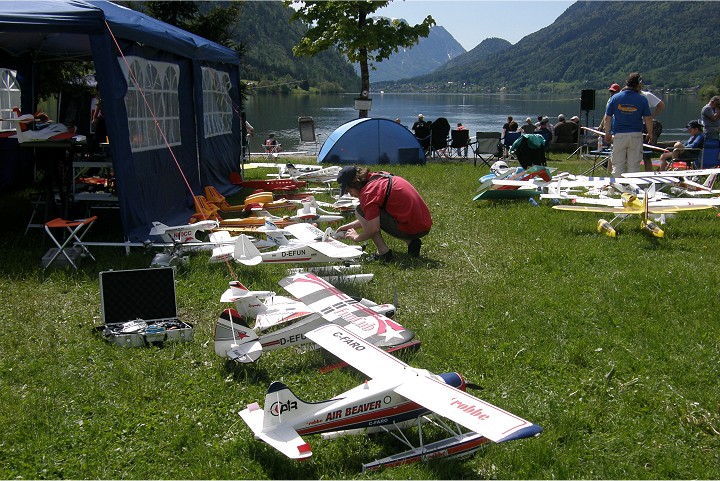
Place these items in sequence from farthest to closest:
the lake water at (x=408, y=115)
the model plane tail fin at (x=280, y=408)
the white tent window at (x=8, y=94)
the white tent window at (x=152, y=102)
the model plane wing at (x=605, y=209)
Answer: the lake water at (x=408, y=115) < the white tent window at (x=8, y=94) < the model plane wing at (x=605, y=209) < the white tent window at (x=152, y=102) < the model plane tail fin at (x=280, y=408)

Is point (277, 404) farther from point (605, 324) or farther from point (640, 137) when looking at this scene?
point (640, 137)

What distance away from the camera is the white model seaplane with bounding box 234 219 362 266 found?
20.8 feet

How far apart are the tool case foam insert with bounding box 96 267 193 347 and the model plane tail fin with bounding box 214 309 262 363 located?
68 cm

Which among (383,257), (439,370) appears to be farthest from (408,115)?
(439,370)

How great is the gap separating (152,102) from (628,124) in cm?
761

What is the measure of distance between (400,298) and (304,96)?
389 ft

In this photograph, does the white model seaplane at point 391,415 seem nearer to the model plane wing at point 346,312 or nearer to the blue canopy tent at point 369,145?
the model plane wing at point 346,312

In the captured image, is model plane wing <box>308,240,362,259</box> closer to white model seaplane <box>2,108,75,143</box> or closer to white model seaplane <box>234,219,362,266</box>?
white model seaplane <box>234,219,362,266</box>

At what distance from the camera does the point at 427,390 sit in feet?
11.7

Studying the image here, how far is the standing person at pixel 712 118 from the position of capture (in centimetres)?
1363

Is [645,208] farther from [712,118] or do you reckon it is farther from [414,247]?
[712,118]

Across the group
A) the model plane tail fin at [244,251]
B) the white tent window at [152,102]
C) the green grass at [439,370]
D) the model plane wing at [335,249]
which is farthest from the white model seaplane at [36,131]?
the model plane wing at [335,249]

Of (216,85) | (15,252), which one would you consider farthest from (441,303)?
(216,85)

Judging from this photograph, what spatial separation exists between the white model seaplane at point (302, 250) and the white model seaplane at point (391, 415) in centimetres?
271
